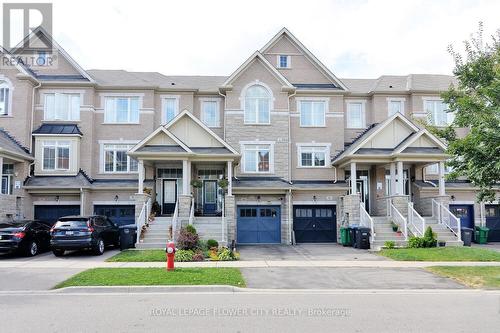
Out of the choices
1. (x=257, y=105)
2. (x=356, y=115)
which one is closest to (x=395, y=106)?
(x=356, y=115)

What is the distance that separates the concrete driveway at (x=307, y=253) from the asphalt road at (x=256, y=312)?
646cm

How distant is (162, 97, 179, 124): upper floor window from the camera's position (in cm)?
2586

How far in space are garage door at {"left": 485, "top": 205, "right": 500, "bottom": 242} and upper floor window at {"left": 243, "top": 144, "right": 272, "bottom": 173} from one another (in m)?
13.4

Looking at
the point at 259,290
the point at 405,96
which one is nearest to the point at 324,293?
the point at 259,290

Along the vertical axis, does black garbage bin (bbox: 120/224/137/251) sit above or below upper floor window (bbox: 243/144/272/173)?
below

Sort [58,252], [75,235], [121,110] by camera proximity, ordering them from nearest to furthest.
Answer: [75,235] < [58,252] < [121,110]

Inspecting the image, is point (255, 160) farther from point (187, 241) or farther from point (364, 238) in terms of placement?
point (187, 241)

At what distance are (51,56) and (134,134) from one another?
6922 millimetres

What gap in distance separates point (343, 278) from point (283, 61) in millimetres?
17307

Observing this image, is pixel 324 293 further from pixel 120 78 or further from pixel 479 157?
pixel 120 78

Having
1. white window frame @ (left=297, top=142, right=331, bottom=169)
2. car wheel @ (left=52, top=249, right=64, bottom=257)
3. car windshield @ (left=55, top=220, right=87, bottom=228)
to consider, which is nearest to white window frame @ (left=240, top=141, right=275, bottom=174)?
white window frame @ (left=297, top=142, right=331, bottom=169)

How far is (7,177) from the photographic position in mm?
23172

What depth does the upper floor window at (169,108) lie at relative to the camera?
25859 mm

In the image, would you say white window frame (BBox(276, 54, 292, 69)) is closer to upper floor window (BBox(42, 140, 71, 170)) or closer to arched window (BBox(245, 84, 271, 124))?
arched window (BBox(245, 84, 271, 124))
